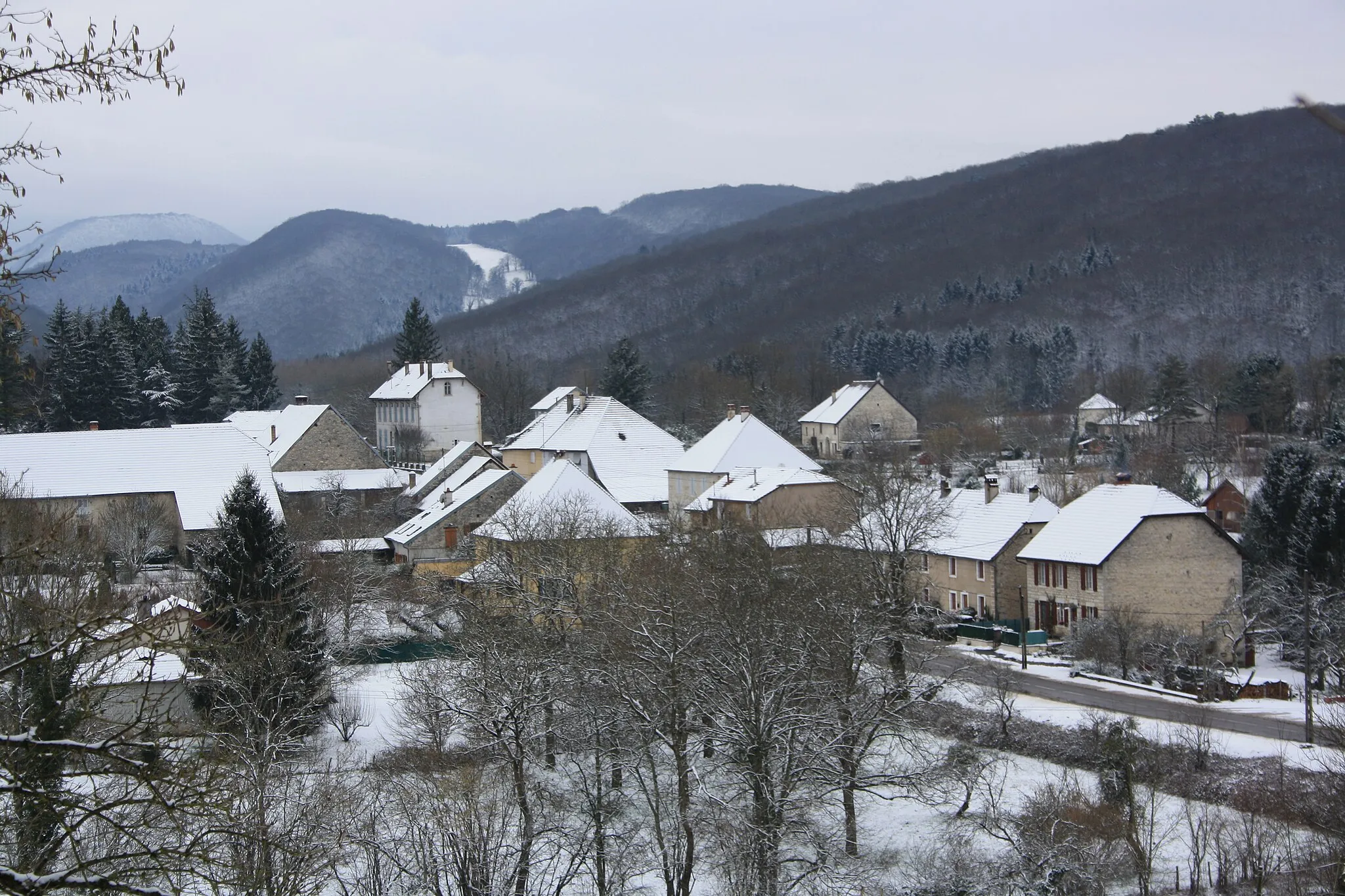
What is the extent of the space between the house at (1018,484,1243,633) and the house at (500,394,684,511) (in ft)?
78.6

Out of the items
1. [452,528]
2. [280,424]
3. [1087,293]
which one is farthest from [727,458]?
[1087,293]

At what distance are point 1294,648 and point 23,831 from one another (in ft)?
125

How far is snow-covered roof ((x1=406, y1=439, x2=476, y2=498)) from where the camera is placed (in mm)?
60719

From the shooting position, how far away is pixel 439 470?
201 ft

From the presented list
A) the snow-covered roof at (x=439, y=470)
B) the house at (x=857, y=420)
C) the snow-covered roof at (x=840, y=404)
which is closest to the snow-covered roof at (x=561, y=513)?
the snow-covered roof at (x=439, y=470)

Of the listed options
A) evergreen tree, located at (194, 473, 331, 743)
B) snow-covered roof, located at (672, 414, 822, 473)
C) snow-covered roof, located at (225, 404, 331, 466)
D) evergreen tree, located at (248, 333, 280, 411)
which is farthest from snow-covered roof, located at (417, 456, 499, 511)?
evergreen tree, located at (248, 333, 280, 411)

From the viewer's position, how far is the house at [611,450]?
63875 millimetres

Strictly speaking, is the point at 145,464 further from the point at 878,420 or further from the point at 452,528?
the point at 878,420

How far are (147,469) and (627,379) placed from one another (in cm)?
4274

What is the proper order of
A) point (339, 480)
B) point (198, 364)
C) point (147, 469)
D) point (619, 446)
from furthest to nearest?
1. point (198, 364)
2. point (619, 446)
3. point (339, 480)
4. point (147, 469)

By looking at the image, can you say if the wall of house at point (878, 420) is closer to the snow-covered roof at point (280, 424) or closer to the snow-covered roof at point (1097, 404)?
the snow-covered roof at point (1097, 404)

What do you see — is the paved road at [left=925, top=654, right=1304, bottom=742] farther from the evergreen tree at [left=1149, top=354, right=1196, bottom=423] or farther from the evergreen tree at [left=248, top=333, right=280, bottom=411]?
the evergreen tree at [left=248, top=333, right=280, bottom=411]

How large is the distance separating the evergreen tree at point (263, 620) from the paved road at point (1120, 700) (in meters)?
14.3

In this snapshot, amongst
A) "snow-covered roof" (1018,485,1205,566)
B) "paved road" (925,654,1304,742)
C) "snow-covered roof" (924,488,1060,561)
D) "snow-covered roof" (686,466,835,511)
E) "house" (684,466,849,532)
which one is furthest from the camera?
"snow-covered roof" (686,466,835,511)
